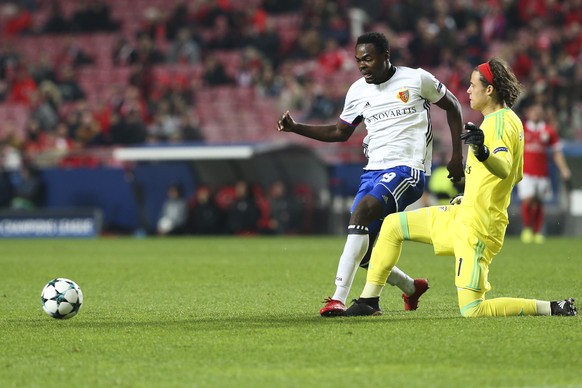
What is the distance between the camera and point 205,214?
2427cm

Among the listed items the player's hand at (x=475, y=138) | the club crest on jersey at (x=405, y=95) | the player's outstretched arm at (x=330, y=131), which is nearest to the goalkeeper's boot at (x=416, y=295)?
the player's outstretched arm at (x=330, y=131)

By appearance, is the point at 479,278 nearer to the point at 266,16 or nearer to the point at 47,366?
the point at 47,366

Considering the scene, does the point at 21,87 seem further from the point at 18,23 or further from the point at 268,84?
the point at 268,84

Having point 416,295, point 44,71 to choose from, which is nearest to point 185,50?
point 44,71

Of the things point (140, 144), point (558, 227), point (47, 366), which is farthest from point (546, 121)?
point (47, 366)

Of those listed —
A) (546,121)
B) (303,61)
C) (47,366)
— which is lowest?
(47,366)

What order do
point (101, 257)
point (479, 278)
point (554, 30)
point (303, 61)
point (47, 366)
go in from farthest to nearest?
point (303, 61) → point (554, 30) → point (101, 257) → point (479, 278) → point (47, 366)

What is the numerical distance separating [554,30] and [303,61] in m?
5.98

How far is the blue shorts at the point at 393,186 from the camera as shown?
8766 mm

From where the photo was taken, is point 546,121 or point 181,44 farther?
point 181,44

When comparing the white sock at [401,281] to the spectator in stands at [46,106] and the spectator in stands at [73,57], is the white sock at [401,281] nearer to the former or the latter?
the spectator in stands at [46,106]

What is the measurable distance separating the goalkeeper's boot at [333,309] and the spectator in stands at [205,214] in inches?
614

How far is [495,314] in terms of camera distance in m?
8.18

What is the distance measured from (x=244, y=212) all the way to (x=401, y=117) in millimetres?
15097
